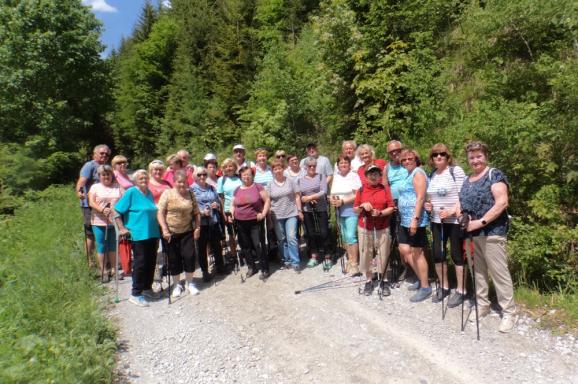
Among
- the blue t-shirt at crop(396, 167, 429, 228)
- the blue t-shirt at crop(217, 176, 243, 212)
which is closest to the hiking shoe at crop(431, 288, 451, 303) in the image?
the blue t-shirt at crop(396, 167, 429, 228)

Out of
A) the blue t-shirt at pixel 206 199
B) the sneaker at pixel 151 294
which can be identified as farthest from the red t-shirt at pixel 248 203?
the sneaker at pixel 151 294

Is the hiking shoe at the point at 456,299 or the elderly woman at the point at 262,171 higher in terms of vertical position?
the elderly woman at the point at 262,171

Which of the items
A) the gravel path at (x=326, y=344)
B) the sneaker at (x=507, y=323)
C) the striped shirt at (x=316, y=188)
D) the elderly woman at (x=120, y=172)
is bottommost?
the gravel path at (x=326, y=344)

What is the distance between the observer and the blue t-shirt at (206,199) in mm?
6523

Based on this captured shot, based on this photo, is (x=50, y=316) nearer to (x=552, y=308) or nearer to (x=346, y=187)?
(x=346, y=187)

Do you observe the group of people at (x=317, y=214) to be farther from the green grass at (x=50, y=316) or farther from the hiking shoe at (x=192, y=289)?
the green grass at (x=50, y=316)

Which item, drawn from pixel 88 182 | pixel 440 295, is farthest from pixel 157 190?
pixel 440 295

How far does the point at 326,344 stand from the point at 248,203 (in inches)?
109

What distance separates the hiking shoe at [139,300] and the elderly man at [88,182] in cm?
173

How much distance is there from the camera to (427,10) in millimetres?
9445

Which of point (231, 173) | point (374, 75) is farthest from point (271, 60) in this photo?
point (231, 173)

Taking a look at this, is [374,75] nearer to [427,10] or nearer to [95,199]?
[427,10]

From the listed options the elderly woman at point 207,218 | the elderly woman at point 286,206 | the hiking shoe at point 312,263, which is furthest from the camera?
the hiking shoe at point 312,263

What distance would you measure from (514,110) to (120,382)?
5837mm
